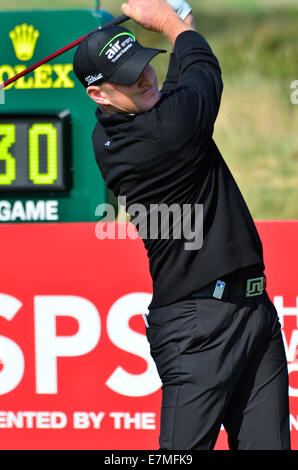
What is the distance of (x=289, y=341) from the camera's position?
3777 mm

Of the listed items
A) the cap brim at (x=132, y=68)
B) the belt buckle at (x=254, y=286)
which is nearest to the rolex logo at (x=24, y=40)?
the cap brim at (x=132, y=68)

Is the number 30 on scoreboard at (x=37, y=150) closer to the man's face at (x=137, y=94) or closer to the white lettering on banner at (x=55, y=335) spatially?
the white lettering on banner at (x=55, y=335)

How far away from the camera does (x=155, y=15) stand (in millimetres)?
2689

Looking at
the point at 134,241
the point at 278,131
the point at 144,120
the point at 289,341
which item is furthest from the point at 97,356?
the point at 278,131

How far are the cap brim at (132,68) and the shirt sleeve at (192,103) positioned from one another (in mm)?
116

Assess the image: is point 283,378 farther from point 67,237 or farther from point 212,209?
point 67,237

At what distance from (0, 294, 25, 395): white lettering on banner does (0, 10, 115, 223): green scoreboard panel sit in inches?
59.7

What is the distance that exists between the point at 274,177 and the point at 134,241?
6.49m

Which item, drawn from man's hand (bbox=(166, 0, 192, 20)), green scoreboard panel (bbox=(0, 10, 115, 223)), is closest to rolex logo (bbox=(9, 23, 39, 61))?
green scoreboard panel (bbox=(0, 10, 115, 223))

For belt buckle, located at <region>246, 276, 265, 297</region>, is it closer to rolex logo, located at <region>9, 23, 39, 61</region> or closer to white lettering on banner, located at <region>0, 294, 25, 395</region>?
white lettering on banner, located at <region>0, 294, 25, 395</region>

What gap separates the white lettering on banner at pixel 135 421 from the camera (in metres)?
3.88

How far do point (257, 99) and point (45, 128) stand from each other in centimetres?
591

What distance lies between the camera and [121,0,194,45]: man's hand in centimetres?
268

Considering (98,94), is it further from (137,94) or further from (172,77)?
Answer: (172,77)
